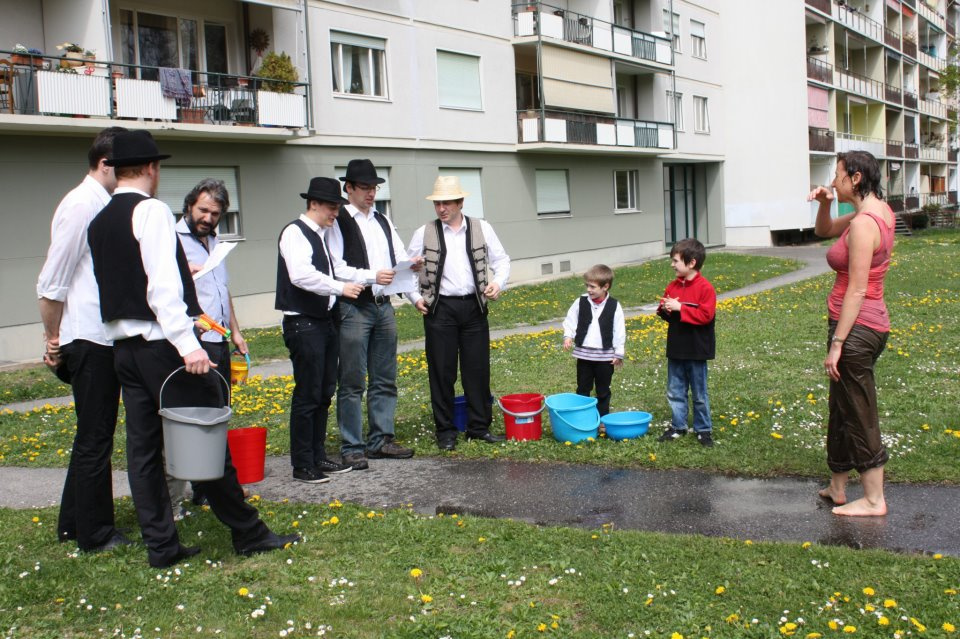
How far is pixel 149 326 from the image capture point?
4750mm

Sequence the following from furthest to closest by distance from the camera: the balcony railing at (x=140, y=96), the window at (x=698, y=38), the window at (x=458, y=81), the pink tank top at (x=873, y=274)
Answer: the window at (x=698, y=38), the window at (x=458, y=81), the balcony railing at (x=140, y=96), the pink tank top at (x=873, y=274)

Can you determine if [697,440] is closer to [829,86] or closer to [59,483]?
[59,483]

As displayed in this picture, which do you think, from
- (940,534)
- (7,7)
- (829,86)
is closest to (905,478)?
(940,534)

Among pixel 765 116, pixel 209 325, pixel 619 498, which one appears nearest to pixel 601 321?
pixel 619 498

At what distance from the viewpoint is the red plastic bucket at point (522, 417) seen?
7.67m

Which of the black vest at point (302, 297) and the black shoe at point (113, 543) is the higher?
the black vest at point (302, 297)

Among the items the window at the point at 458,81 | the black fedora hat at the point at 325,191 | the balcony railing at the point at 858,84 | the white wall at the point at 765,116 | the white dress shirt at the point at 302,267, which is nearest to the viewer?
the white dress shirt at the point at 302,267

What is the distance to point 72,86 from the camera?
1592cm

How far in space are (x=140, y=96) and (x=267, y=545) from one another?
13.9 m

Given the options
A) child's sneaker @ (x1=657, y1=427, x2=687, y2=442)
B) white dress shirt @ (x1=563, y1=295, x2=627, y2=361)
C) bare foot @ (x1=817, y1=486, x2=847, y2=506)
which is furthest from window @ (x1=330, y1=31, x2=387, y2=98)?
bare foot @ (x1=817, y1=486, x2=847, y2=506)

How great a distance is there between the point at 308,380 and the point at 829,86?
44027 millimetres

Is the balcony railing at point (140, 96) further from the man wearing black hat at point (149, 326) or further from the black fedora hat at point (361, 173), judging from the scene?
the man wearing black hat at point (149, 326)

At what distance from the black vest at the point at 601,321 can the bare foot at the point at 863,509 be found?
275 cm

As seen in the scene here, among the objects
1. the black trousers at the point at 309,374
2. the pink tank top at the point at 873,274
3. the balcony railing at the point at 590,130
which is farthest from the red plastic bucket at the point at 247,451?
the balcony railing at the point at 590,130
